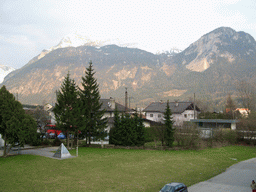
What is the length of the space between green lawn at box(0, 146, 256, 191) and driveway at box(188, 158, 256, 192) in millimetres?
686

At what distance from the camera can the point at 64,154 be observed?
22547 millimetres

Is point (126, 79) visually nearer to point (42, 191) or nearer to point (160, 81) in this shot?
point (160, 81)

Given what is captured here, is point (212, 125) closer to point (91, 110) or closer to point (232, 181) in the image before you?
point (91, 110)

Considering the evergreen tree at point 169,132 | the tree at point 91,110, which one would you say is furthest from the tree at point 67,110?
the evergreen tree at point 169,132

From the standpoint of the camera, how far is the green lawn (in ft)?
43.3

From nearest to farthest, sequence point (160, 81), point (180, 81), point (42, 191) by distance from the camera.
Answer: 1. point (42, 191)
2. point (180, 81)
3. point (160, 81)

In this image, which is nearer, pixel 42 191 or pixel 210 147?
pixel 42 191

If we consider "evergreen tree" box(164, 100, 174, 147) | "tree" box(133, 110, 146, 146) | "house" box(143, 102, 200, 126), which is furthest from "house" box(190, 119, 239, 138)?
"house" box(143, 102, 200, 126)

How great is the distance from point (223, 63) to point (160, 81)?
48124 millimetres

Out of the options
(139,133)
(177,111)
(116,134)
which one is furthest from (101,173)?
(177,111)

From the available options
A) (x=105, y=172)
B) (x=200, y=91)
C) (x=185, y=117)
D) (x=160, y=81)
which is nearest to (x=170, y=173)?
(x=105, y=172)

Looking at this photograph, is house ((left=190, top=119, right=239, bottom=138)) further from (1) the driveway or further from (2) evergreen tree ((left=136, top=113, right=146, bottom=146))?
(1) the driveway

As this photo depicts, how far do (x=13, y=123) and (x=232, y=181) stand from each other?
19763 mm

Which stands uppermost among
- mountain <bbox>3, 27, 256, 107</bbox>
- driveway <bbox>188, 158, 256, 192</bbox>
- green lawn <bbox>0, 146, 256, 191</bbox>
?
mountain <bbox>3, 27, 256, 107</bbox>
